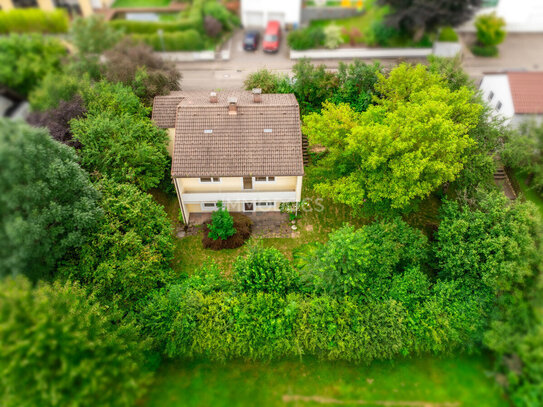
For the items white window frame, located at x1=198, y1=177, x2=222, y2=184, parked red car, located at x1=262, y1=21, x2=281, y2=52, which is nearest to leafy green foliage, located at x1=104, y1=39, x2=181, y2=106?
white window frame, located at x1=198, y1=177, x2=222, y2=184

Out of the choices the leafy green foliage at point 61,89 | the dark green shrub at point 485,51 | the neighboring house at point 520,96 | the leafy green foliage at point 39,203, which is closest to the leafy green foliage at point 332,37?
the dark green shrub at point 485,51

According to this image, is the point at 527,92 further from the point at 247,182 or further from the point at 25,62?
the point at 25,62

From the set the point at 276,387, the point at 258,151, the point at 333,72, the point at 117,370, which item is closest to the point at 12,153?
the point at 117,370

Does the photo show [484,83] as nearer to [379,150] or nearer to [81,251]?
[379,150]

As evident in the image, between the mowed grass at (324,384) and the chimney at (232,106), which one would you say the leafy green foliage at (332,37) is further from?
the mowed grass at (324,384)

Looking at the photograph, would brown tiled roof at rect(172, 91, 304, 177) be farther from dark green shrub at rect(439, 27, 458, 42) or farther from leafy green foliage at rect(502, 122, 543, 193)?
dark green shrub at rect(439, 27, 458, 42)

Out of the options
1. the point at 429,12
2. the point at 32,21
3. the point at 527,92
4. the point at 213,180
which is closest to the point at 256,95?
the point at 213,180
